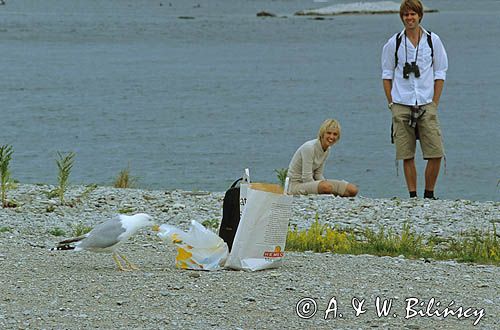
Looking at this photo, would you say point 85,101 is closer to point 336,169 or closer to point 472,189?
point 336,169

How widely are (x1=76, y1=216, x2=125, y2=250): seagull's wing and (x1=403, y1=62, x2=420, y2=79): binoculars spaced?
4.74 m

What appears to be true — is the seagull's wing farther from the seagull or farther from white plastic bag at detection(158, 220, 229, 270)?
white plastic bag at detection(158, 220, 229, 270)

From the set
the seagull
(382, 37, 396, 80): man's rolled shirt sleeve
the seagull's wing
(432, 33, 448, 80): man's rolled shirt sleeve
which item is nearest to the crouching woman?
(382, 37, 396, 80): man's rolled shirt sleeve

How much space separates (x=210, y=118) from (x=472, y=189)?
30.3 ft

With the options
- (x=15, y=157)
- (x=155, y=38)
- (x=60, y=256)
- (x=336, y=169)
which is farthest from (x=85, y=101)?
(x=155, y=38)

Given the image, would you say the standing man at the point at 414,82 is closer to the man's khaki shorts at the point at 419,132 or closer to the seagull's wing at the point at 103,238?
the man's khaki shorts at the point at 419,132

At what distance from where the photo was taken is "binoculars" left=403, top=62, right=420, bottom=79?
1179 cm

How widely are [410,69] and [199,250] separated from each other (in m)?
4.51

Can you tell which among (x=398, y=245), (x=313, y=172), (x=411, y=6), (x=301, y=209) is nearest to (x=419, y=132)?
(x=313, y=172)

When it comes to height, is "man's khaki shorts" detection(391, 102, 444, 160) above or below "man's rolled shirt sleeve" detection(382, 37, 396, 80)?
below

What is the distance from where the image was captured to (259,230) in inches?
313

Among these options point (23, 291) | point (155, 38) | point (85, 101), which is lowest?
point (23, 291)

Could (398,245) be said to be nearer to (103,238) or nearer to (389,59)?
(103,238)

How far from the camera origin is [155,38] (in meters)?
57.4
